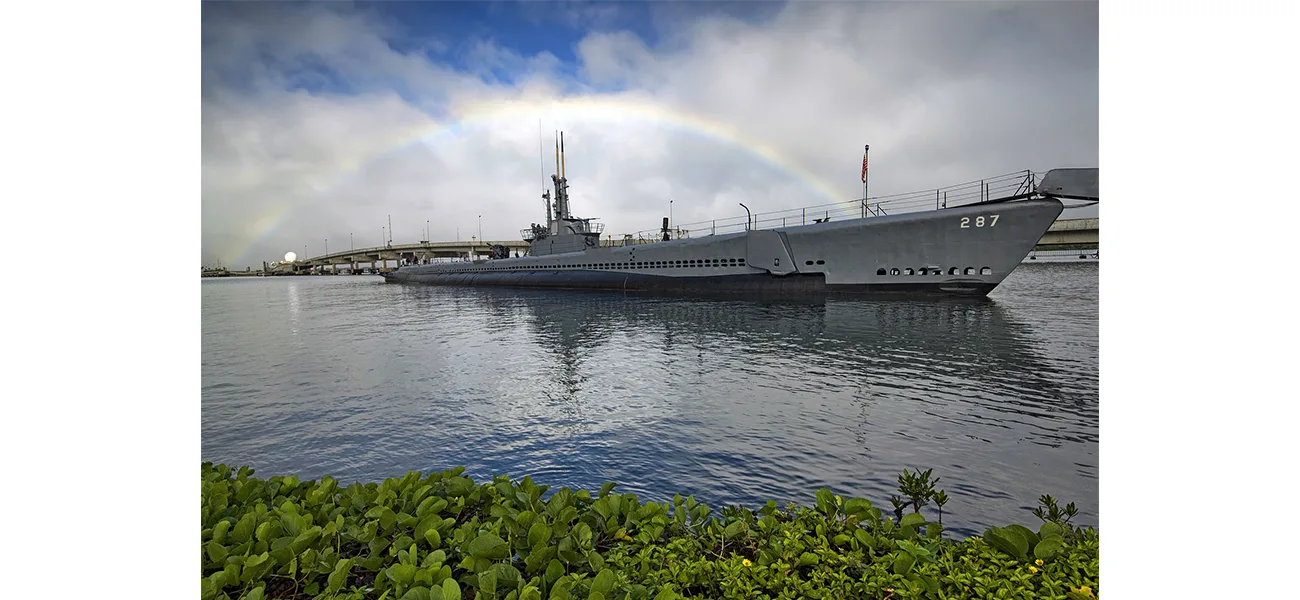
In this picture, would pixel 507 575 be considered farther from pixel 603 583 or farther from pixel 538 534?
pixel 603 583

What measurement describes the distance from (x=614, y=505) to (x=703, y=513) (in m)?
0.43

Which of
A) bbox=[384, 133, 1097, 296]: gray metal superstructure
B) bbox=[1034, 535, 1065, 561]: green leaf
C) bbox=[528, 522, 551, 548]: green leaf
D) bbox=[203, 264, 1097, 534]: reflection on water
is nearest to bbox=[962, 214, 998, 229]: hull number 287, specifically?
bbox=[384, 133, 1097, 296]: gray metal superstructure

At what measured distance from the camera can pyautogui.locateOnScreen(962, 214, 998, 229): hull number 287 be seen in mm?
18578

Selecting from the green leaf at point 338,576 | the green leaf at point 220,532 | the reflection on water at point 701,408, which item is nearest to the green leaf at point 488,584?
the green leaf at point 338,576

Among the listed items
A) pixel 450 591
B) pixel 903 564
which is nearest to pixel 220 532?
pixel 450 591

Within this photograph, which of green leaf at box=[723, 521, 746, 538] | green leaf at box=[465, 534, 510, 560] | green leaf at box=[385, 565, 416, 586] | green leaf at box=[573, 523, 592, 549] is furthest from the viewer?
green leaf at box=[723, 521, 746, 538]

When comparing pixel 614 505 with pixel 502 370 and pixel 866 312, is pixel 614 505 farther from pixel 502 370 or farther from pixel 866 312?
pixel 866 312

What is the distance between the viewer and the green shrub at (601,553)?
186cm

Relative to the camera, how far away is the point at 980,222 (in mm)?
18828

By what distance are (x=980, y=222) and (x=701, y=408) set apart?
57.3ft

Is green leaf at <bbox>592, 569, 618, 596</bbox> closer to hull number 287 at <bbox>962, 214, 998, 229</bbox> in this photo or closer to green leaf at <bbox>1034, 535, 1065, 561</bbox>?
green leaf at <bbox>1034, 535, 1065, 561</bbox>

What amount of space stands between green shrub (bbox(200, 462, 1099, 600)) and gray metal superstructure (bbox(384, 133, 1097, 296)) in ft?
62.8

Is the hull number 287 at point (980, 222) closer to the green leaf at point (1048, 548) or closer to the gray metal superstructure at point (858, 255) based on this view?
the gray metal superstructure at point (858, 255)

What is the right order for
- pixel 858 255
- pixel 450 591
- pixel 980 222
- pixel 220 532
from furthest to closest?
pixel 858 255, pixel 980 222, pixel 220 532, pixel 450 591
